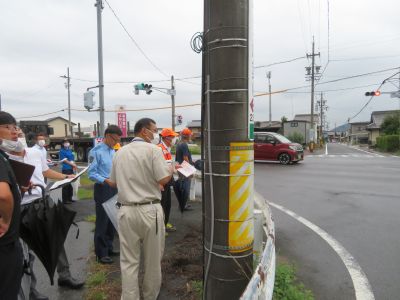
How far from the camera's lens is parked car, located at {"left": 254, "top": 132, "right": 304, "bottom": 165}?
63.1 feet

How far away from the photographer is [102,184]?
15.0 feet

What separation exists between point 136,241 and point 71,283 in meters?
1.25

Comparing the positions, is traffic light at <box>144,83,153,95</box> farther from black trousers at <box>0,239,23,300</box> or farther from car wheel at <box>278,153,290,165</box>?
black trousers at <box>0,239,23,300</box>

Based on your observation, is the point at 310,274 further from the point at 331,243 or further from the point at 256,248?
the point at 331,243

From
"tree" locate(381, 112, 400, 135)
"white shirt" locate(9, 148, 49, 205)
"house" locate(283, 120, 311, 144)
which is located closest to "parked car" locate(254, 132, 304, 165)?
"white shirt" locate(9, 148, 49, 205)

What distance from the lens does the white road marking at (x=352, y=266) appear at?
12.5 ft

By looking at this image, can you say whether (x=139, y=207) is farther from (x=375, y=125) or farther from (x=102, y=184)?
(x=375, y=125)

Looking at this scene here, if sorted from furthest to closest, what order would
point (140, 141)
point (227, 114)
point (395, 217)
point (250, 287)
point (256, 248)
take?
point (395, 217) → point (256, 248) → point (140, 141) → point (227, 114) → point (250, 287)

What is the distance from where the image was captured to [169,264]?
14.7 feet

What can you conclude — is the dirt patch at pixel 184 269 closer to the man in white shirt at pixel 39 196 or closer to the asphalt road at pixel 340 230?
the man in white shirt at pixel 39 196

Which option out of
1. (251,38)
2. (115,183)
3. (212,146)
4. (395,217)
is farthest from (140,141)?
(395,217)

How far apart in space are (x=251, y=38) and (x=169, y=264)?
304cm

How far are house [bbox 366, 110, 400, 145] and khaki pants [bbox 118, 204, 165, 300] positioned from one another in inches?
2125

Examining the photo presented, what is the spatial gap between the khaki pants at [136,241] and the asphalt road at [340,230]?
6.15 ft
